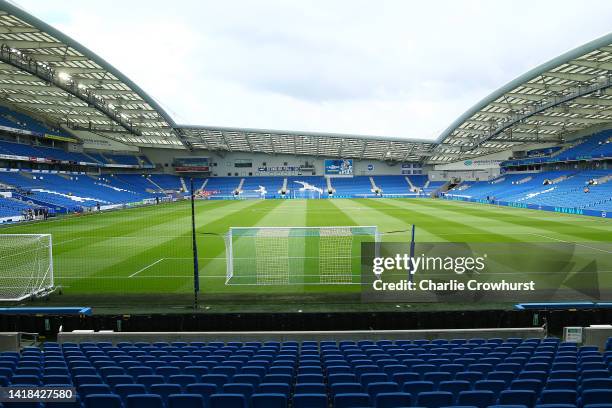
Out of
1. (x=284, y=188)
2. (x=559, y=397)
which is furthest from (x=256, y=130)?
(x=559, y=397)

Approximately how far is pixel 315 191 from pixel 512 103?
41390 mm

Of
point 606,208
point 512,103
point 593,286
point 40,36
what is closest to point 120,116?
point 40,36

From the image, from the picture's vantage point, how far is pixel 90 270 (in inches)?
653

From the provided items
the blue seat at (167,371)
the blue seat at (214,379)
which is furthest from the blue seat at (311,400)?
the blue seat at (167,371)

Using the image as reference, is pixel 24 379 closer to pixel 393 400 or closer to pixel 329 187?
pixel 393 400

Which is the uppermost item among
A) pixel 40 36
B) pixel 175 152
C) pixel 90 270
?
pixel 40 36

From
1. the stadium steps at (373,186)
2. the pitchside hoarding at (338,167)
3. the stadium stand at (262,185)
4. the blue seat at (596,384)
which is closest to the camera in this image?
the blue seat at (596,384)

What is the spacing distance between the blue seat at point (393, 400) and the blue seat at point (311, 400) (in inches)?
23.9

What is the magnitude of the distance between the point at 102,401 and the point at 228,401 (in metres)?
1.42

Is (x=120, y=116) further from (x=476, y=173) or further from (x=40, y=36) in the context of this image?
(x=476, y=173)

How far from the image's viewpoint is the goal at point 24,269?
1300 centimetres

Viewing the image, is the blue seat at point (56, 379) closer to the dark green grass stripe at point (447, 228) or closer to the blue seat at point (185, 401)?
the blue seat at point (185, 401)

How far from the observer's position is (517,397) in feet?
14.4

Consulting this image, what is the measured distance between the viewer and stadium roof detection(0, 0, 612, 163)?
3070 centimetres
